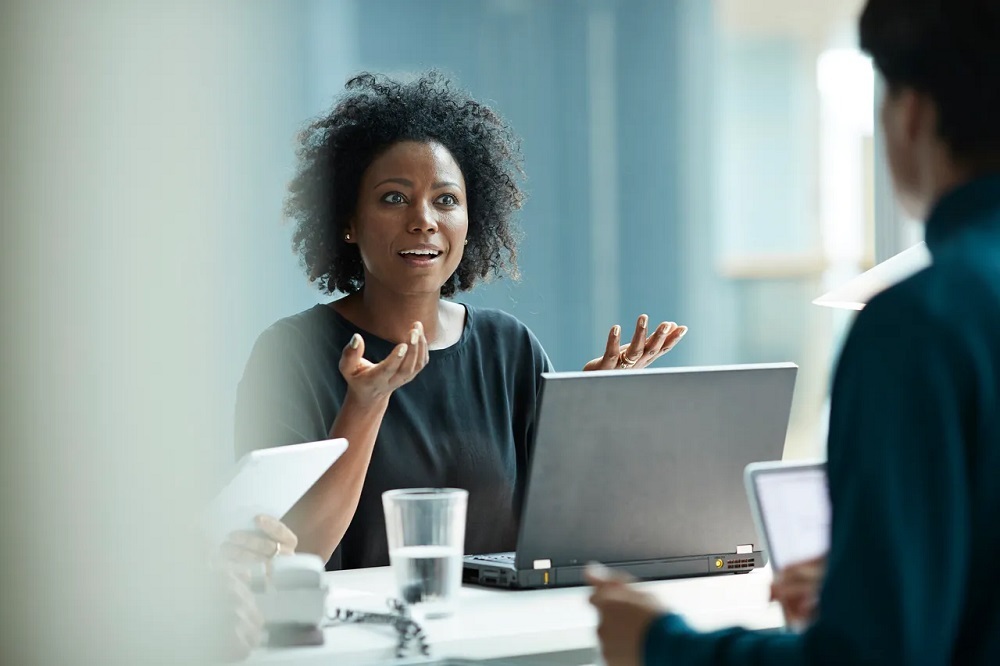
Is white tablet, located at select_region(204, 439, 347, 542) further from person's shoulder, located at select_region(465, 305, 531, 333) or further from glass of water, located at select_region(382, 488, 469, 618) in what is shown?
person's shoulder, located at select_region(465, 305, 531, 333)

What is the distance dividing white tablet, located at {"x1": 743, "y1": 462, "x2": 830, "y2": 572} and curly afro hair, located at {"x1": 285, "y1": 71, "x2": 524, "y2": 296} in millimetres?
1007

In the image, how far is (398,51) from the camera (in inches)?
130

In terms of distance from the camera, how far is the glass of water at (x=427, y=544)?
118 centimetres

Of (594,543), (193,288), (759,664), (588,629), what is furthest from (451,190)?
(759,664)

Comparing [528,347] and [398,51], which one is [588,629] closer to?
[528,347]

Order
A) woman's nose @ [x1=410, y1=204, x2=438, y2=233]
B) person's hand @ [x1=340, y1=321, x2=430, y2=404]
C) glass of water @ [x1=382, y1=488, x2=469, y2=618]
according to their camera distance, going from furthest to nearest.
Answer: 1. woman's nose @ [x1=410, y1=204, x2=438, y2=233]
2. person's hand @ [x1=340, y1=321, x2=430, y2=404]
3. glass of water @ [x1=382, y1=488, x2=469, y2=618]

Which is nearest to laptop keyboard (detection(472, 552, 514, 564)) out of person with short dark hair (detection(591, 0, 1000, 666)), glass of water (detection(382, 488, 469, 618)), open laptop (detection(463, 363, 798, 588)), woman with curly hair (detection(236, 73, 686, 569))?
open laptop (detection(463, 363, 798, 588))

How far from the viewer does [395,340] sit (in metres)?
1.91

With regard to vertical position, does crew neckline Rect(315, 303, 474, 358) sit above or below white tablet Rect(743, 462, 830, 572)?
above

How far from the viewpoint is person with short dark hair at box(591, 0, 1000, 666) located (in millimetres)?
578

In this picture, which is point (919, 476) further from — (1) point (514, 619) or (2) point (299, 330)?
(2) point (299, 330)

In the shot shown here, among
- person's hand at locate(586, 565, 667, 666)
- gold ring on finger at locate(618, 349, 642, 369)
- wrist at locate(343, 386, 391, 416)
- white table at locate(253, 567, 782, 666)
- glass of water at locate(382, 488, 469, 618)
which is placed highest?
gold ring on finger at locate(618, 349, 642, 369)

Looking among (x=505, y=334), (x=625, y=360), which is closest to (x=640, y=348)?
(x=625, y=360)

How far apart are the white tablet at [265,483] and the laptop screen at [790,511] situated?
424mm
